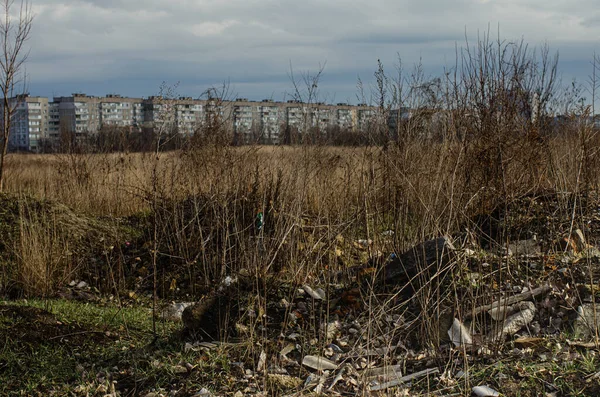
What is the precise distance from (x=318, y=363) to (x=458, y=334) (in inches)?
31.9

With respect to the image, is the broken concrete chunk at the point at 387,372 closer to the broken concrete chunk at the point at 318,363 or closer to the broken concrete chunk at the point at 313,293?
the broken concrete chunk at the point at 318,363

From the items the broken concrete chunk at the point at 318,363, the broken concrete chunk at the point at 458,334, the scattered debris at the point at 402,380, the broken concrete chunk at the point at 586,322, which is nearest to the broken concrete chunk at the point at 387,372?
the scattered debris at the point at 402,380

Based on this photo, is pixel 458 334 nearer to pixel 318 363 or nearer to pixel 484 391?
pixel 484 391

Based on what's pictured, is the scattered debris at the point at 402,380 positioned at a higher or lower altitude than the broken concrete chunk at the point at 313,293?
lower

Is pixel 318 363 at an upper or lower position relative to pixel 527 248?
lower

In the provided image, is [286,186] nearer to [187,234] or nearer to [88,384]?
[187,234]

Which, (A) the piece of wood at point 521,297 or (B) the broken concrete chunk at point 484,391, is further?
(A) the piece of wood at point 521,297

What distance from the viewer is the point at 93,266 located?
6523 millimetres

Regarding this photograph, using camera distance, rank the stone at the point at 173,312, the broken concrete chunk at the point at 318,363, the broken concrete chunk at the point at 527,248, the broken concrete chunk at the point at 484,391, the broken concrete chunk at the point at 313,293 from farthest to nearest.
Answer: the stone at the point at 173,312 < the broken concrete chunk at the point at 527,248 < the broken concrete chunk at the point at 313,293 < the broken concrete chunk at the point at 318,363 < the broken concrete chunk at the point at 484,391

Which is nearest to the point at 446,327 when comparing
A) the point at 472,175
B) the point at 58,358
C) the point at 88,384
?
the point at 88,384

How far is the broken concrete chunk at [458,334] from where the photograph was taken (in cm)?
355

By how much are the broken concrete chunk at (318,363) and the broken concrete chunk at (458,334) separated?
69 centimetres

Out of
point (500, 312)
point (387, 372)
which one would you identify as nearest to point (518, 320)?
point (500, 312)

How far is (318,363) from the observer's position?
3422mm
